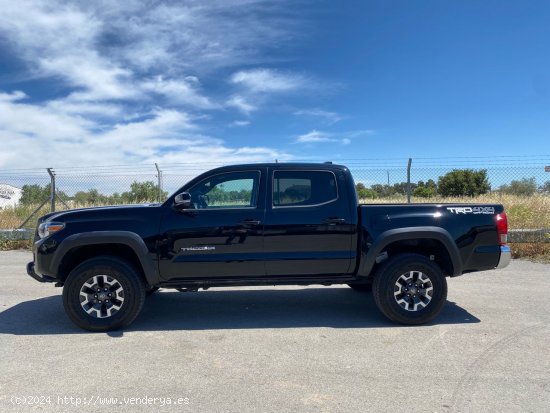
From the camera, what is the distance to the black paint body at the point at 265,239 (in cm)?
505

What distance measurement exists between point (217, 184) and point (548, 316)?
4358mm

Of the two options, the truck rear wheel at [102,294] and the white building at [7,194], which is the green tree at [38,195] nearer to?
the white building at [7,194]

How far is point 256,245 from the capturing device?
5.15 metres

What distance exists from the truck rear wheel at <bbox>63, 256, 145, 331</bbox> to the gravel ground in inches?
8.2

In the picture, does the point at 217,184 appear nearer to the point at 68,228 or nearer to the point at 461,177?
the point at 68,228

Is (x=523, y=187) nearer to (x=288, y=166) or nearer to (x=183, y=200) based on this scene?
(x=288, y=166)

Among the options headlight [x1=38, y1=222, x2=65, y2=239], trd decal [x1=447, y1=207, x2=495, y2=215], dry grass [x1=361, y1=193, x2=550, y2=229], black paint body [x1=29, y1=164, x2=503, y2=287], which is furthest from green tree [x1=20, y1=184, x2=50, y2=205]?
trd decal [x1=447, y1=207, x2=495, y2=215]

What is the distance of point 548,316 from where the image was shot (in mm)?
5402

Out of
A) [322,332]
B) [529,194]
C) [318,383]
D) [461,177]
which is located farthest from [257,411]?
[461,177]

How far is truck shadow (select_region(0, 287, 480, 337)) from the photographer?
5.20m

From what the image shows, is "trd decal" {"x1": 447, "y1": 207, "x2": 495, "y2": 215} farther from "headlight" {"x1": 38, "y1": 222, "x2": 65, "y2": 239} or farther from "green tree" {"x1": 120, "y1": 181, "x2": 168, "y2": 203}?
"green tree" {"x1": 120, "y1": 181, "x2": 168, "y2": 203}

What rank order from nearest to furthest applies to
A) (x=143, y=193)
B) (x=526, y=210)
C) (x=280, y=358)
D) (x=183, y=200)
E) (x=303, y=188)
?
(x=280, y=358), (x=183, y=200), (x=303, y=188), (x=526, y=210), (x=143, y=193)

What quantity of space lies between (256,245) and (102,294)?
184 centimetres

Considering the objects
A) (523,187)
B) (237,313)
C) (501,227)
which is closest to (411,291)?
(501,227)
